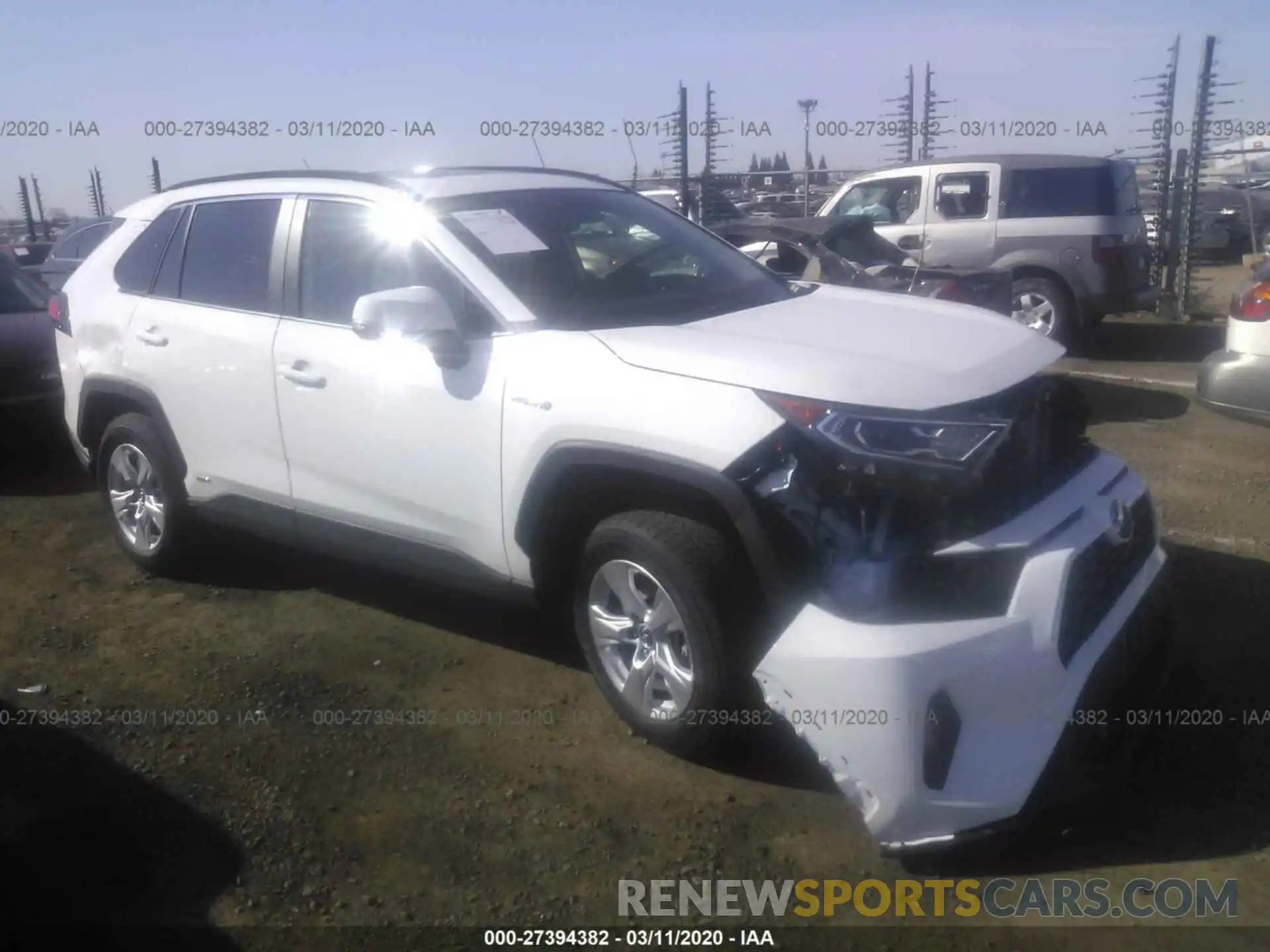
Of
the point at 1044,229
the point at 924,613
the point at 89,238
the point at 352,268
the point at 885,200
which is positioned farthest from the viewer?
the point at 89,238

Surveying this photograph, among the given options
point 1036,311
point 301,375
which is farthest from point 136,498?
point 1036,311

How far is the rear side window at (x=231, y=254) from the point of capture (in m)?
4.55

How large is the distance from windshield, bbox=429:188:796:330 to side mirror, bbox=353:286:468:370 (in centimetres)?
28

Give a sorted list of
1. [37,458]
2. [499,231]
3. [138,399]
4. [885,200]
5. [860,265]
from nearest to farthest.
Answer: [499,231] → [138,399] → [860,265] → [37,458] → [885,200]

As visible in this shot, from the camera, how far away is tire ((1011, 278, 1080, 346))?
1028 centimetres

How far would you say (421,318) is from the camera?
3635mm

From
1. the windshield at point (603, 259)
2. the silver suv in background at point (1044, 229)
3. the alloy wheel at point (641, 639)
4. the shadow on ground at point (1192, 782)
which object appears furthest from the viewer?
the silver suv in background at point (1044, 229)

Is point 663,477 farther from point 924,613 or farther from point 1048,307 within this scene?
point 1048,307

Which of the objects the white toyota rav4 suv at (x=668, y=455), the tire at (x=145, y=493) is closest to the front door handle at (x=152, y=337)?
the white toyota rav4 suv at (x=668, y=455)

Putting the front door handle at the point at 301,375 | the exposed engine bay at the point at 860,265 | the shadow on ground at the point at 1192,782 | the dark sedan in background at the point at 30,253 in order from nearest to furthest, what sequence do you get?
the shadow on ground at the point at 1192,782 → the front door handle at the point at 301,375 → the exposed engine bay at the point at 860,265 → the dark sedan in background at the point at 30,253

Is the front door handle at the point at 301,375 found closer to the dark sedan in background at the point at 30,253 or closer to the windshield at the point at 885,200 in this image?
the windshield at the point at 885,200

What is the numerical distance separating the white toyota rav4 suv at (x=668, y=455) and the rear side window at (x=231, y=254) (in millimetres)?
17

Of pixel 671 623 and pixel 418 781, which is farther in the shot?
pixel 418 781

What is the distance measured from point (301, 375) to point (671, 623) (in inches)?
71.5
